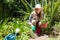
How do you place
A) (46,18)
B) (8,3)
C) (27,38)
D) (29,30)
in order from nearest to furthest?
1. (27,38)
2. (29,30)
3. (46,18)
4. (8,3)

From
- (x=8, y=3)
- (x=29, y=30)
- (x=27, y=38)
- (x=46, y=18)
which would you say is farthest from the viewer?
(x=8, y=3)

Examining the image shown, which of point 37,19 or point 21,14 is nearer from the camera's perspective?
point 37,19

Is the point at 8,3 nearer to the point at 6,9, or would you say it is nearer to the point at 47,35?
the point at 6,9

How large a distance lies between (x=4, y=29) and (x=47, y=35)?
3.66 feet

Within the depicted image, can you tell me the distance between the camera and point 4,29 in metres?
5.63

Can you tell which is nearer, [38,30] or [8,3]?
[38,30]

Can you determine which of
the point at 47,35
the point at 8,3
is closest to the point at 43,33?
the point at 47,35

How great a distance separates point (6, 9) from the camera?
7.32m

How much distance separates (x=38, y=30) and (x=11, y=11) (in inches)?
75.2

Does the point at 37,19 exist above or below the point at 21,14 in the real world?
above

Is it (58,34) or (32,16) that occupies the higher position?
(32,16)

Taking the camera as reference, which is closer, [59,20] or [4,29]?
[4,29]

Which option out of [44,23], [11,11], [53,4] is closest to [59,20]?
[53,4]

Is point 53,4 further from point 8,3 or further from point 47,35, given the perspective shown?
point 8,3
